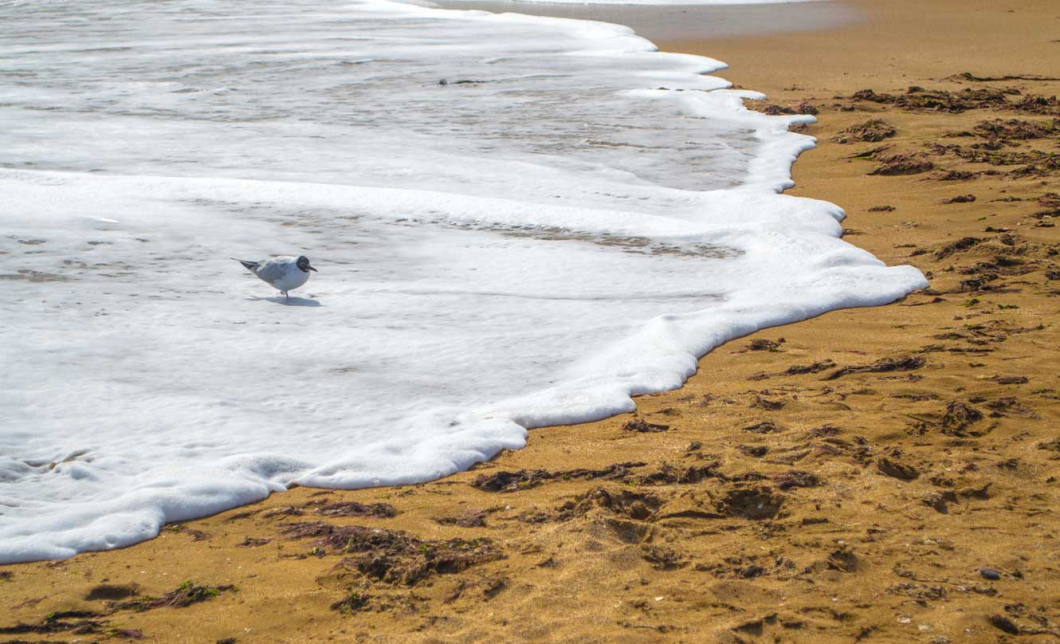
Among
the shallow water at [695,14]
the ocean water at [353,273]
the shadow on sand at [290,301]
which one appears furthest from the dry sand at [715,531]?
the shallow water at [695,14]

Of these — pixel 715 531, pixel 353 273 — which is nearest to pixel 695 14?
pixel 353 273

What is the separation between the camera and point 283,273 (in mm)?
5281

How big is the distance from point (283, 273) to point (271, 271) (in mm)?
72

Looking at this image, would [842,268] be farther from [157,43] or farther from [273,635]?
[157,43]

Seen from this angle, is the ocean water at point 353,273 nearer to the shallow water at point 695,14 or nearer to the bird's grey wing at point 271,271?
the bird's grey wing at point 271,271

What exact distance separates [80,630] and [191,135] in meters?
7.97

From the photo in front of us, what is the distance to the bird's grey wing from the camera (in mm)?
5277

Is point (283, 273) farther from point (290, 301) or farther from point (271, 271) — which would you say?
point (290, 301)

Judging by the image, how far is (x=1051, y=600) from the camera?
248 cm

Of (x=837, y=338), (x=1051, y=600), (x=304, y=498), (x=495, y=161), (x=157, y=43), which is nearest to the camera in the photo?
(x=1051, y=600)

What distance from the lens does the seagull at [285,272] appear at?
208 inches

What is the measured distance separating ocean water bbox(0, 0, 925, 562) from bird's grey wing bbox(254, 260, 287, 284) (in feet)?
0.52

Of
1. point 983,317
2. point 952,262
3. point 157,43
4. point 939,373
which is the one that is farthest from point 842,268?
point 157,43

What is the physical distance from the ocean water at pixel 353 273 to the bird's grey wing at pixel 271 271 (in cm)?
16
